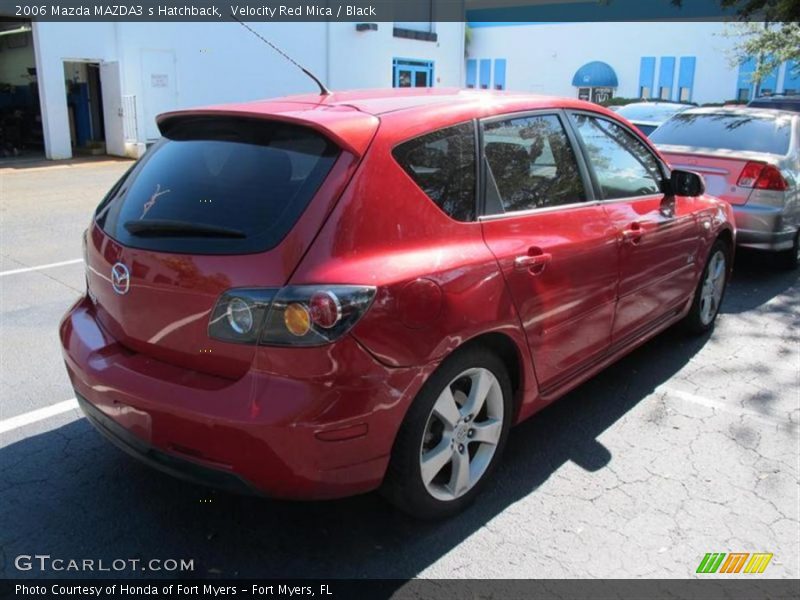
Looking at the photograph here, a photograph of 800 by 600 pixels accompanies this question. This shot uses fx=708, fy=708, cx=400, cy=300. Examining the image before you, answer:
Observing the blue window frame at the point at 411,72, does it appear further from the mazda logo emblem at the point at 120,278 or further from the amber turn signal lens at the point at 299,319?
the amber turn signal lens at the point at 299,319

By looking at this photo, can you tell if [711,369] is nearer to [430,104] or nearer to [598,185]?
[598,185]

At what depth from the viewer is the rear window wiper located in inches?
102

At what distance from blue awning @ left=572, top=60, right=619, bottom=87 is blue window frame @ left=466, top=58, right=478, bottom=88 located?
739cm

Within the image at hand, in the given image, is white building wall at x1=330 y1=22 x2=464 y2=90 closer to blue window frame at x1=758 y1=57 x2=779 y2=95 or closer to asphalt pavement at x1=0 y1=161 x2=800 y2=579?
blue window frame at x1=758 y1=57 x2=779 y2=95

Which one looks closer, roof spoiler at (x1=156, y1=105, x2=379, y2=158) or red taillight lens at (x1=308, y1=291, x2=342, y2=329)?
red taillight lens at (x1=308, y1=291, x2=342, y2=329)

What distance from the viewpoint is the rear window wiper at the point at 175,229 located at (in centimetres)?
258

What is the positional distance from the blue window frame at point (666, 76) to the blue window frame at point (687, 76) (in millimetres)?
453

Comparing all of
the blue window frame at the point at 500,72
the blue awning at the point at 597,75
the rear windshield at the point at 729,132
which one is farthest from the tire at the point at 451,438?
the blue window frame at the point at 500,72

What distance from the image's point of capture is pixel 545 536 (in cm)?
295

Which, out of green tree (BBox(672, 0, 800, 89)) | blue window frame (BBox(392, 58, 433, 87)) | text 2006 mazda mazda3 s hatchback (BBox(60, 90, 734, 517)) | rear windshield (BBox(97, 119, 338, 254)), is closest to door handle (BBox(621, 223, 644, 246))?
text 2006 mazda mazda3 s hatchback (BBox(60, 90, 734, 517))

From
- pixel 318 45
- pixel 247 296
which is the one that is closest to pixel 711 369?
pixel 247 296

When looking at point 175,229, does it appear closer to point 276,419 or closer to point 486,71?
point 276,419

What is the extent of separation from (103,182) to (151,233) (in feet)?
37.9

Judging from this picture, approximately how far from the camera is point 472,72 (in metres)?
44.5
